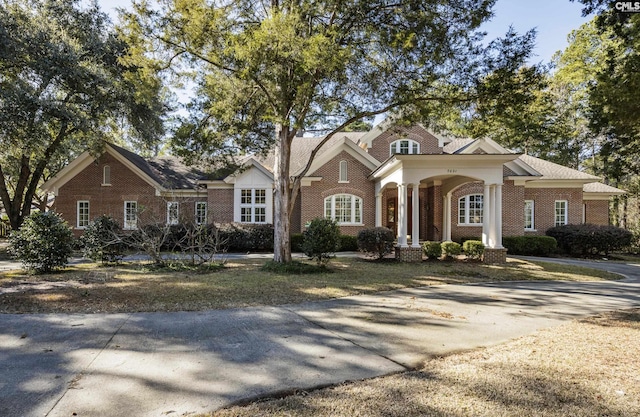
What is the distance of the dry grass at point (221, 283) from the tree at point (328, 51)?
9.10 feet

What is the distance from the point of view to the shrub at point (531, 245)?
1767 centimetres

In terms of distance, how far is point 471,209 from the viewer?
20.3m

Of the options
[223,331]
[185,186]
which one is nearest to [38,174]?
[185,186]

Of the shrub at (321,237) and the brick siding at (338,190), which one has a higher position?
the brick siding at (338,190)

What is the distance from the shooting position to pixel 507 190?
19.8m

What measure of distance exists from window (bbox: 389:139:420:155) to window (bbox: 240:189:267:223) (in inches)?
319

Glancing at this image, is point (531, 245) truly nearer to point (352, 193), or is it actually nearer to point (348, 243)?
point (348, 243)

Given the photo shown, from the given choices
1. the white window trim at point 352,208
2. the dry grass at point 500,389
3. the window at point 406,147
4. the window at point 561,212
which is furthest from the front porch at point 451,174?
the dry grass at point 500,389

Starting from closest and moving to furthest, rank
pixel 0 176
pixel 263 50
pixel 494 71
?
pixel 263 50
pixel 494 71
pixel 0 176

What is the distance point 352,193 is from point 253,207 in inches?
223

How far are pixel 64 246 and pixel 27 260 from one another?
3.21 feet

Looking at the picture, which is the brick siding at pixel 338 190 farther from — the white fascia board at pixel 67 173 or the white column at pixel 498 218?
the white fascia board at pixel 67 173

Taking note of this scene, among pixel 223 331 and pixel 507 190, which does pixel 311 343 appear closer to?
pixel 223 331

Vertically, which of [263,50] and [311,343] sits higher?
[263,50]
